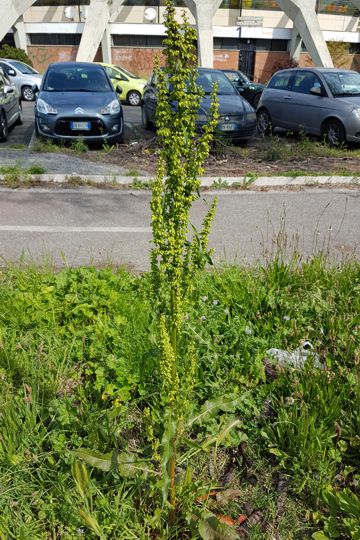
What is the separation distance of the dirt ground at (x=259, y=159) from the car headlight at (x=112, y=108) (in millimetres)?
771

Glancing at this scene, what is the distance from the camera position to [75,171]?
8.44m

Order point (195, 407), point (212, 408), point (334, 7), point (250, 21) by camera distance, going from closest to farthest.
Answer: point (212, 408)
point (195, 407)
point (250, 21)
point (334, 7)

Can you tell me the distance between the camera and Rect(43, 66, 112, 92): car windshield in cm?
1116

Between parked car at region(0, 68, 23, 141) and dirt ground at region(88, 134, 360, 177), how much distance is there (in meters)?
2.72

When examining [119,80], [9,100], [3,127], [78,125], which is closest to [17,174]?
[78,125]

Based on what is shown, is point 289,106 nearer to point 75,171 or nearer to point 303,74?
point 303,74

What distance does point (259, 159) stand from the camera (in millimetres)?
10078

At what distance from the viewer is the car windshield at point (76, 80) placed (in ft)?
36.6

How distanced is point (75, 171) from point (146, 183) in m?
1.39

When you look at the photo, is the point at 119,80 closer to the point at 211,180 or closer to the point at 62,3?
the point at 211,180

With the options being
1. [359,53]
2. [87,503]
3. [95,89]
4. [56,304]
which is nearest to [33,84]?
[95,89]

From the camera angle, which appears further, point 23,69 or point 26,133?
point 23,69

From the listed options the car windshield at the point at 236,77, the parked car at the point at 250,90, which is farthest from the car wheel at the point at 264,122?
the car windshield at the point at 236,77

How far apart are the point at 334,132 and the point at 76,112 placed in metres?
5.92
